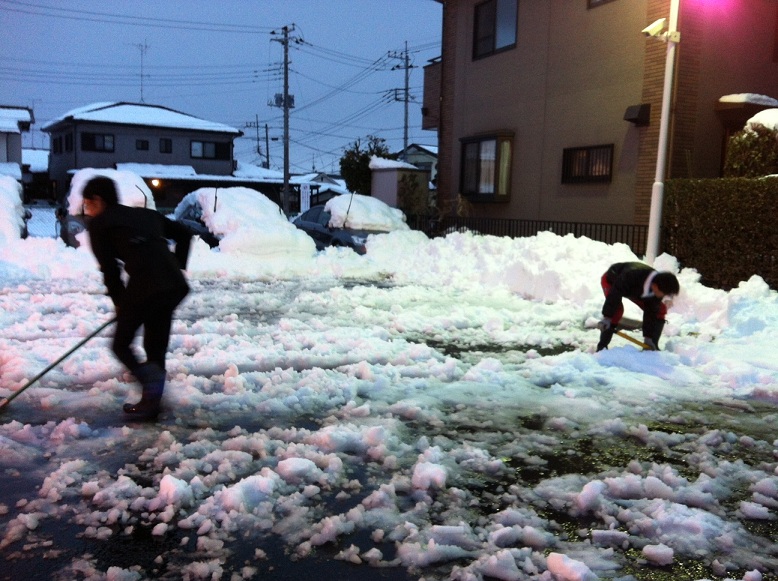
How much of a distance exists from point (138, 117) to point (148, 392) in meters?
37.2

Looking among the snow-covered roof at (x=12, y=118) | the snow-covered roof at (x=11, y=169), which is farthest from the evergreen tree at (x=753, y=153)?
the snow-covered roof at (x=12, y=118)

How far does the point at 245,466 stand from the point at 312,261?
10.2 metres

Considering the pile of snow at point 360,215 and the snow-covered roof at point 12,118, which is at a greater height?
the snow-covered roof at point 12,118

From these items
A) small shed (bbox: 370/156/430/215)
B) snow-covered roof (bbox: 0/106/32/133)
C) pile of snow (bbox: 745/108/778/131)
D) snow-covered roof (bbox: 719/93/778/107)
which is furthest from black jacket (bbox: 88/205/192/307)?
snow-covered roof (bbox: 0/106/32/133)

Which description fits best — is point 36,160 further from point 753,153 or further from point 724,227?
point 724,227

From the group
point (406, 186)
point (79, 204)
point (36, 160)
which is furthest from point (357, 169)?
point (36, 160)

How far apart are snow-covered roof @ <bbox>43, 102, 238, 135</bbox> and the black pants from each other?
116 ft

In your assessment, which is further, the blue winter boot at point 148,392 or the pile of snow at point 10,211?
the pile of snow at point 10,211

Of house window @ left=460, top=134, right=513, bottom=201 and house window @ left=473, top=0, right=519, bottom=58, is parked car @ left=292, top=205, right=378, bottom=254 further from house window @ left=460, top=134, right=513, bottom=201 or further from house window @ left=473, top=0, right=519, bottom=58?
house window @ left=473, top=0, right=519, bottom=58

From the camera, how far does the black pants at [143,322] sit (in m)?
4.45

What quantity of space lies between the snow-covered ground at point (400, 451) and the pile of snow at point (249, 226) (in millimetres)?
5675

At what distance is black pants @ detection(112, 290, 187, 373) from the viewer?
4445mm

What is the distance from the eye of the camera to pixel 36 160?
49250 mm

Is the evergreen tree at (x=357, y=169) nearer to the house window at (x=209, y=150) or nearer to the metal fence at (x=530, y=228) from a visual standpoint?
the metal fence at (x=530, y=228)
